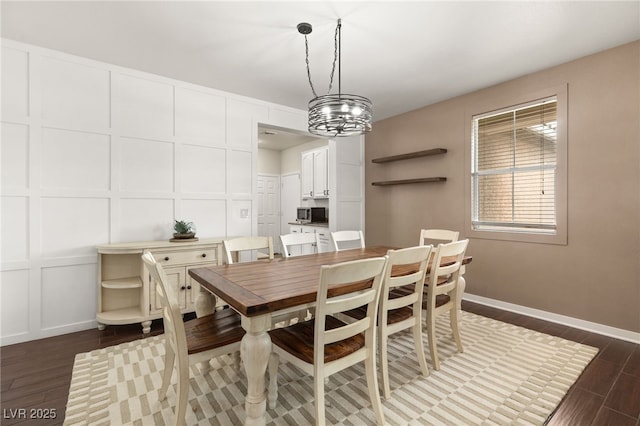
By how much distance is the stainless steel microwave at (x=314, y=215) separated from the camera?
608 centimetres

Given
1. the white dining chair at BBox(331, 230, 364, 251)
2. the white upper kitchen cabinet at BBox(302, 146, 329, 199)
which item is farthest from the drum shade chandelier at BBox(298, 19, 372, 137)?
the white upper kitchen cabinet at BBox(302, 146, 329, 199)

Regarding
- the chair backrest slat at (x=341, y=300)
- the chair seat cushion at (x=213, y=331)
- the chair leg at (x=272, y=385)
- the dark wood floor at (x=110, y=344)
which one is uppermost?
the chair backrest slat at (x=341, y=300)

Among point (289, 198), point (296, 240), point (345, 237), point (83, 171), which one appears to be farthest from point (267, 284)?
point (289, 198)

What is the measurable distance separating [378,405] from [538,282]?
106 inches

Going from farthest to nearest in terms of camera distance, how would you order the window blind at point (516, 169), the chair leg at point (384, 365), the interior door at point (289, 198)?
the interior door at point (289, 198)
the window blind at point (516, 169)
the chair leg at point (384, 365)

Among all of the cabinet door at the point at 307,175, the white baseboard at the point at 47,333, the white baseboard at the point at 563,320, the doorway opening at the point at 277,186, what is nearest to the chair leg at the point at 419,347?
the white baseboard at the point at 563,320

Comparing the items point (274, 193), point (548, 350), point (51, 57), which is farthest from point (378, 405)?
point (274, 193)

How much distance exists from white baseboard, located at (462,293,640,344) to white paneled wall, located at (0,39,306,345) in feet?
11.5

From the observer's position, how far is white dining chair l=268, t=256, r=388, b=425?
1.41m

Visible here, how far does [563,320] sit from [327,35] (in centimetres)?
365

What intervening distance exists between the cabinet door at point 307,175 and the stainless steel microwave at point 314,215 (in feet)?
1.27

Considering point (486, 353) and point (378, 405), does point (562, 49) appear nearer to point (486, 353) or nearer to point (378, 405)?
point (486, 353)

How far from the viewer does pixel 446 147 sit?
409 centimetres

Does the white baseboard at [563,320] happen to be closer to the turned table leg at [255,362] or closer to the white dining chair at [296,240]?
the white dining chair at [296,240]
